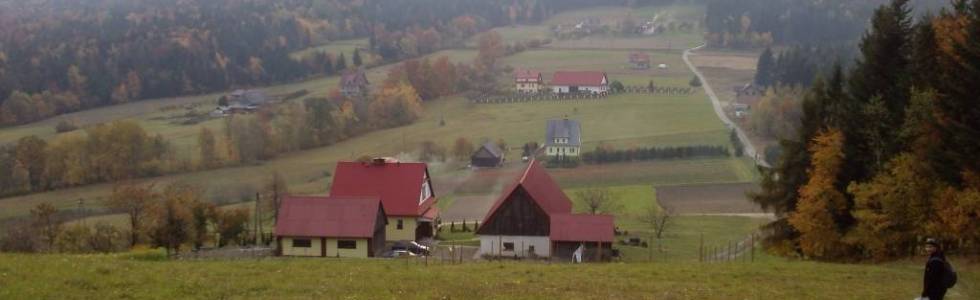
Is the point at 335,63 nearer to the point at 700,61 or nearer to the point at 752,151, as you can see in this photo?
the point at 700,61

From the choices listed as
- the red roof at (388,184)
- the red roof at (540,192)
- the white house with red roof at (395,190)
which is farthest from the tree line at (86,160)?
the red roof at (540,192)

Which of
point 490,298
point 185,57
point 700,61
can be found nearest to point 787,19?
point 700,61

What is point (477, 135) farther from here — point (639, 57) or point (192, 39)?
point (192, 39)

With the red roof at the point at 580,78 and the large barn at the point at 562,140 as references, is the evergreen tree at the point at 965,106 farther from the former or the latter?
the red roof at the point at 580,78

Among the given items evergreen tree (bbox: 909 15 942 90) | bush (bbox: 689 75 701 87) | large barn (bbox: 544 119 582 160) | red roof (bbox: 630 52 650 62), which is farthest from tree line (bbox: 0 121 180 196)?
red roof (bbox: 630 52 650 62)

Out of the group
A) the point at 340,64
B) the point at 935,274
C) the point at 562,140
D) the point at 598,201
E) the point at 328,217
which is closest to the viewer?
the point at 935,274

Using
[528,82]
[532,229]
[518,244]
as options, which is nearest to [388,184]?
[518,244]

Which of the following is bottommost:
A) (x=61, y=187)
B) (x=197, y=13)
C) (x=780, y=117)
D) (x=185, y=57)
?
(x=61, y=187)
